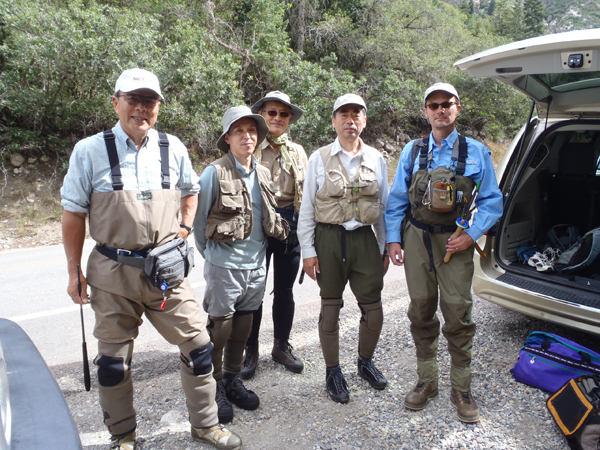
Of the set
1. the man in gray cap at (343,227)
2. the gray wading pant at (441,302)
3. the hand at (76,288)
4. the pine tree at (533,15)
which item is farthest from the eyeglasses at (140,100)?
the pine tree at (533,15)

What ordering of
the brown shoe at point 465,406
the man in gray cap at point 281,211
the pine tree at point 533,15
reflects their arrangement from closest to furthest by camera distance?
the brown shoe at point 465,406, the man in gray cap at point 281,211, the pine tree at point 533,15

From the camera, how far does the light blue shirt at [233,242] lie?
2885mm

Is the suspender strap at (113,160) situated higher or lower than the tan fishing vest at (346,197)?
higher

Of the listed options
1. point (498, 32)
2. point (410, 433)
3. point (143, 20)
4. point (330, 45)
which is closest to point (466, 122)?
point (330, 45)

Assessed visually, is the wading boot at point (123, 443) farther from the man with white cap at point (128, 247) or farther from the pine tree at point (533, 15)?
the pine tree at point (533, 15)

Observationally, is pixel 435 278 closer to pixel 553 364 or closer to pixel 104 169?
pixel 553 364

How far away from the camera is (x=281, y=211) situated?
137 inches

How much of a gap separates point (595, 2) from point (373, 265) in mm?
124536

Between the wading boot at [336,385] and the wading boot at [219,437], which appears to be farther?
the wading boot at [336,385]

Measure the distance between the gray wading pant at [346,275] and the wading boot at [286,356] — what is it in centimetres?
33

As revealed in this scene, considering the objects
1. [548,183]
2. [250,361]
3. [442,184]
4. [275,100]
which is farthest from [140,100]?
[548,183]

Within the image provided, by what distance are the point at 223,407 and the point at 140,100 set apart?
1960 mm

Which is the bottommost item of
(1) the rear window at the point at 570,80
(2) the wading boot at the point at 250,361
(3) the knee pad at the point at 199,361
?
(2) the wading boot at the point at 250,361

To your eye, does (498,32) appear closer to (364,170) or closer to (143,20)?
(143,20)
